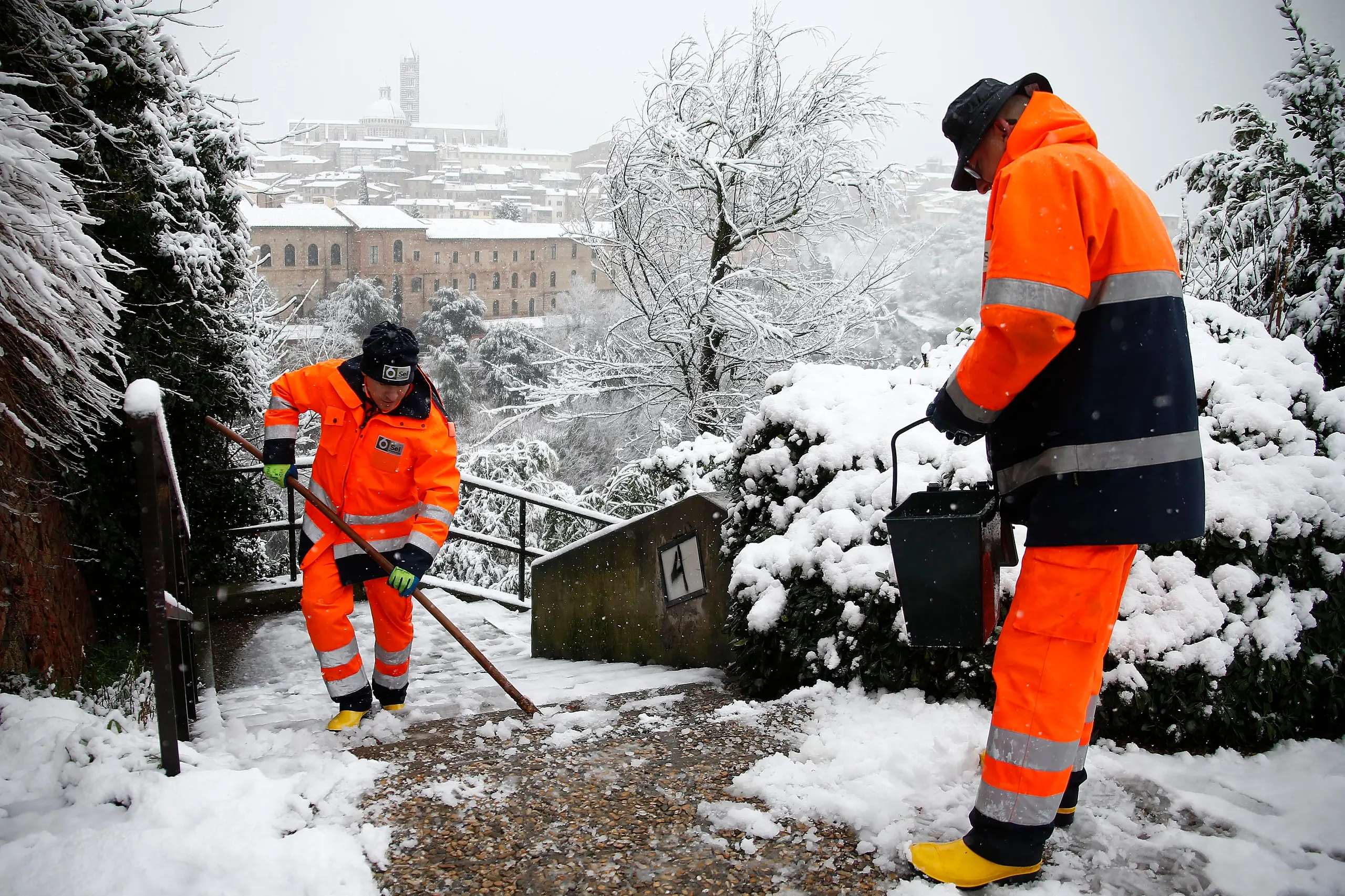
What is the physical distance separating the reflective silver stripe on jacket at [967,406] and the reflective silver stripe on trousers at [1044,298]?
0.78 feet

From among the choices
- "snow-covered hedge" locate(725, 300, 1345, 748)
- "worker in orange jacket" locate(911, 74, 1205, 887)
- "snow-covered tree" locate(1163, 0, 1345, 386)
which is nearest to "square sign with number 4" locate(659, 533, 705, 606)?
"snow-covered hedge" locate(725, 300, 1345, 748)

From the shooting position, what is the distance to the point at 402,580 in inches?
149

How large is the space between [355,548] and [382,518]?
0.18m

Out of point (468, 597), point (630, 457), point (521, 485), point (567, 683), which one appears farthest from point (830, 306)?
point (567, 683)

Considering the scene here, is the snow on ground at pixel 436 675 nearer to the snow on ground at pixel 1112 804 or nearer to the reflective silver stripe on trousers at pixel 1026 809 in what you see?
the snow on ground at pixel 1112 804

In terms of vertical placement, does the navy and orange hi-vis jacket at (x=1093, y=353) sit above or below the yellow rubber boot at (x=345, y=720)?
above

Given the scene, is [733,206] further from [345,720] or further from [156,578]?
[156,578]

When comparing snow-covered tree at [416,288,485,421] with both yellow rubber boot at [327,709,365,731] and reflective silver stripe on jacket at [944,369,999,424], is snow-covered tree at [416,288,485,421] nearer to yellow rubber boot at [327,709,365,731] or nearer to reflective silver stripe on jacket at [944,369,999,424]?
yellow rubber boot at [327,709,365,731]

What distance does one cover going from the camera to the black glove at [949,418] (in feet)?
7.51

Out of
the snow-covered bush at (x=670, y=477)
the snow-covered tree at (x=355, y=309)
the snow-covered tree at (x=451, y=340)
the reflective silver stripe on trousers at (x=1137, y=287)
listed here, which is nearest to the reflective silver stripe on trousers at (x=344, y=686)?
the snow-covered bush at (x=670, y=477)

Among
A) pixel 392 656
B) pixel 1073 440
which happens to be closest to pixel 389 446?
pixel 392 656

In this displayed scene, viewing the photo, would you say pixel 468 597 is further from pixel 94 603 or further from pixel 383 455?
pixel 383 455

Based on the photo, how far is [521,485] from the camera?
1422 cm

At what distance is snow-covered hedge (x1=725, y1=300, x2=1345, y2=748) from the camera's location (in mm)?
2820
